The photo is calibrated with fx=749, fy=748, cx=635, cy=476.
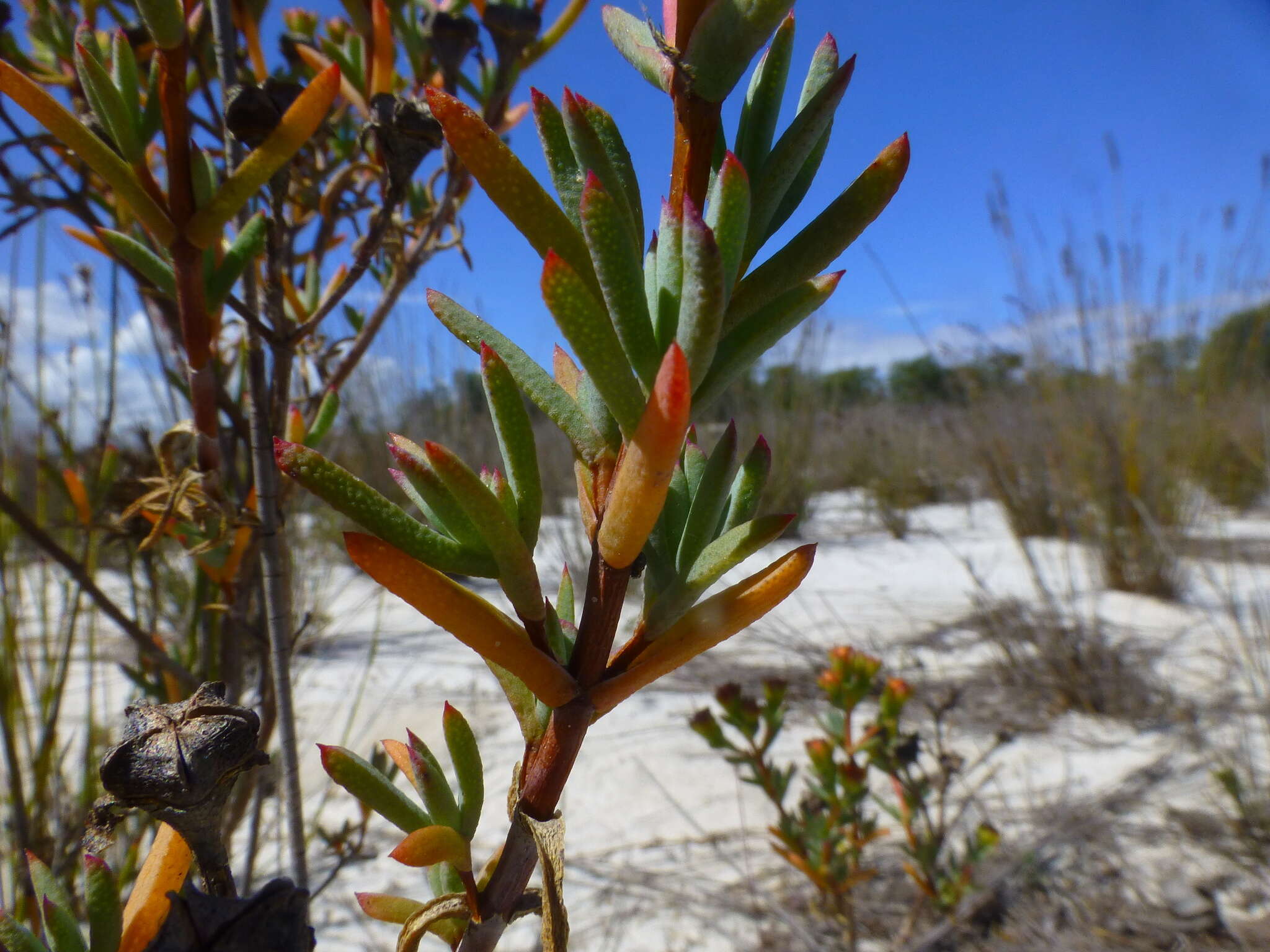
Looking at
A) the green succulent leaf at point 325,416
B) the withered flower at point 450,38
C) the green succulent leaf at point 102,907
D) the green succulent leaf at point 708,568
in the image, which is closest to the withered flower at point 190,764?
the green succulent leaf at point 102,907

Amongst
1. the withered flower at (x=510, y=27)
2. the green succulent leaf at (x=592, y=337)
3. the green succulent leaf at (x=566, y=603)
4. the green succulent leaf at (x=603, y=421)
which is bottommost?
the green succulent leaf at (x=566, y=603)

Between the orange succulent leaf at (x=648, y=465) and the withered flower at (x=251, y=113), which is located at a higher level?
the withered flower at (x=251, y=113)

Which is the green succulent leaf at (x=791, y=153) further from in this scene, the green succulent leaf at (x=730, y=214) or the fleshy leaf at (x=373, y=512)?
the fleshy leaf at (x=373, y=512)

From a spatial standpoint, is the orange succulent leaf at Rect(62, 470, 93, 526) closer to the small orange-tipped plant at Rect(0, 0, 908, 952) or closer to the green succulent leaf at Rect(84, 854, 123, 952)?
the small orange-tipped plant at Rect(0, 0, 908, 952)

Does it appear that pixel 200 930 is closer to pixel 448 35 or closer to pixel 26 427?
pixel 448 35

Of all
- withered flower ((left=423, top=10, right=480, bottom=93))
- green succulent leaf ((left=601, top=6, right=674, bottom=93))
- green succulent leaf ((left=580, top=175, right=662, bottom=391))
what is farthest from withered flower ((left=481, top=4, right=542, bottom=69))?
green succulent leaf ((left=580, top=175, right=662, bottom=391))

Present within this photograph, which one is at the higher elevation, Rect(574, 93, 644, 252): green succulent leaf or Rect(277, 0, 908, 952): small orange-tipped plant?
Rect(574, 93, 644, 252): green succulent leaf

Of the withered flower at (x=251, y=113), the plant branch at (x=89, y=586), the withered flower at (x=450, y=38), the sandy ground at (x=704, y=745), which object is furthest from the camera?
the sandy ground at (x=704, y=745)

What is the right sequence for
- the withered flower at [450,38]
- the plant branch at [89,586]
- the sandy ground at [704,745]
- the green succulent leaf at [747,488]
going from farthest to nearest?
the sandy ground at [704,745]
the withered flower at [450,38]
the plant branch at [89,586]
the green succulent leaf at [747,488]
